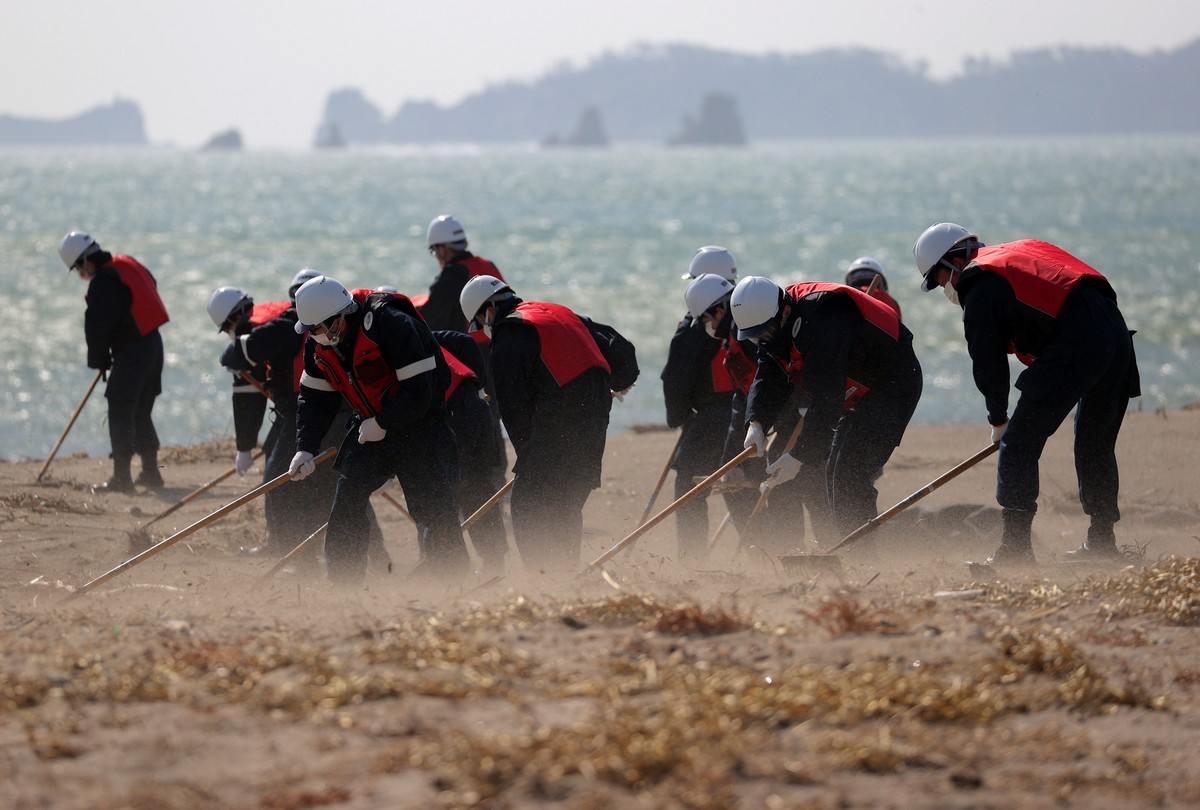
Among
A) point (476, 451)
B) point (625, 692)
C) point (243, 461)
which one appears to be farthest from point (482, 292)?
point (625, 692)

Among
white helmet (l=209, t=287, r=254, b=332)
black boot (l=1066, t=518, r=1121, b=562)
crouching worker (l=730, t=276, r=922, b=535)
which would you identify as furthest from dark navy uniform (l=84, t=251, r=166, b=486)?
black boot (l=1066, t=518, r=1121, b=562)

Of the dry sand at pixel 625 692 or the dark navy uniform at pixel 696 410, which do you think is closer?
the dry sand at pixel 625 692

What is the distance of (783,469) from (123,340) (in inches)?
Result: 246

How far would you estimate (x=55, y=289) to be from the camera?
37.1 meters

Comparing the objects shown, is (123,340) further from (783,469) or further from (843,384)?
(843,384)

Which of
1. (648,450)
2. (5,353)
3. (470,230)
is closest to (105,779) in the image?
(648,450)

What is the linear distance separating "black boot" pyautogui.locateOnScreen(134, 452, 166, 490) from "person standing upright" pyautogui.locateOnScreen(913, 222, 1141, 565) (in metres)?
7.08

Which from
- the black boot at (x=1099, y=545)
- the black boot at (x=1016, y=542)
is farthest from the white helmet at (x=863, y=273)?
the black boot at (x=1016, y=542)

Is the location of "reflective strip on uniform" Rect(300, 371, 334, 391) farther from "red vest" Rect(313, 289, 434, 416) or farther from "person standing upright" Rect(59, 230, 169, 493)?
"person standing upright" Rect(59, 230, 169, 493)

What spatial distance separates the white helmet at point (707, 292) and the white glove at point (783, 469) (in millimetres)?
1091

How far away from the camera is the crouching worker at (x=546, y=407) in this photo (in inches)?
323

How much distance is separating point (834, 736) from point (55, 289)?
117 ft

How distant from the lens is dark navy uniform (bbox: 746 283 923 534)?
7.74 metres

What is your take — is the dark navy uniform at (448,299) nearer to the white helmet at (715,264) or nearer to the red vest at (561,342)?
the white helmet at (715,264)
